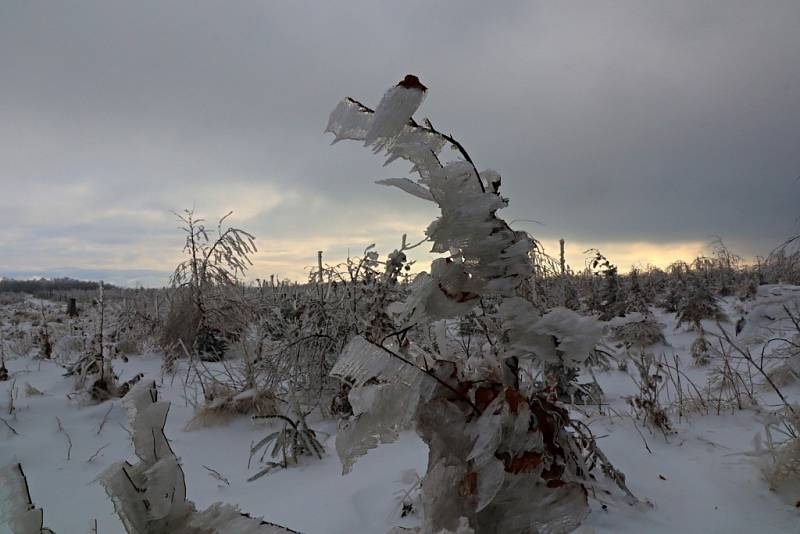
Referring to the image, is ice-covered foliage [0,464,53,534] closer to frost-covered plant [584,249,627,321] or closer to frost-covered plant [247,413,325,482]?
frost-covered plant [247,413,325,482]

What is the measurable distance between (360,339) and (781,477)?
217 centimetres

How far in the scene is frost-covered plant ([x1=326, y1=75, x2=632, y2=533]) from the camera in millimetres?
702

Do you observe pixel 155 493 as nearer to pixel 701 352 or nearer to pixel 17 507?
pixel 17 507

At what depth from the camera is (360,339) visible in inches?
28.9

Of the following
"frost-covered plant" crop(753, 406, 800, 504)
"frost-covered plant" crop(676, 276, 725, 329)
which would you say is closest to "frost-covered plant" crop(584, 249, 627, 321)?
"frost-covered plant" crop(676, 276, 725, 329)

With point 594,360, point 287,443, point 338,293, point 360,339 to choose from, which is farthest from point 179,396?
point 360,339

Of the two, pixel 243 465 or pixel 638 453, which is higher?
pixel 638 453

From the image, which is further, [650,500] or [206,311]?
[206,311]

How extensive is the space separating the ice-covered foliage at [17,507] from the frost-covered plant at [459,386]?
480 mm

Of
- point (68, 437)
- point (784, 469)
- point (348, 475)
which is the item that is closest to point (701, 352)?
point (784, 469)

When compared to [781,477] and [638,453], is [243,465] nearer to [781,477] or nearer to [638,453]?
[638,453]

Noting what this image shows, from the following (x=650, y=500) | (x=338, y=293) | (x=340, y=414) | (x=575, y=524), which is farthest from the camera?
(x=338, y=293)

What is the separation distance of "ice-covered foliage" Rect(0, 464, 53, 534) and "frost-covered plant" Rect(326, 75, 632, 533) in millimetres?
480

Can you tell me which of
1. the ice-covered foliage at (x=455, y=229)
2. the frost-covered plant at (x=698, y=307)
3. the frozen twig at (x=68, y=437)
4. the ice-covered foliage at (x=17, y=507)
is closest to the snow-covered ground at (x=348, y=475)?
the frozen twig at (x=68, y=437)
